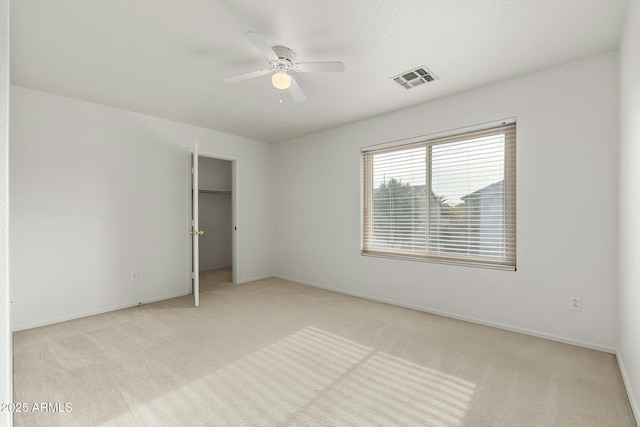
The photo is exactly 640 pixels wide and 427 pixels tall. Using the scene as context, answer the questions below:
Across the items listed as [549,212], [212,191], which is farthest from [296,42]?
[212,191]

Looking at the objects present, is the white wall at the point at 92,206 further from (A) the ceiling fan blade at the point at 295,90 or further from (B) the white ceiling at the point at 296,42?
(A) the ceiling fan blade at the point at 295,90

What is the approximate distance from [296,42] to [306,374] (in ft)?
8.40

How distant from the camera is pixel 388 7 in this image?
1943mm

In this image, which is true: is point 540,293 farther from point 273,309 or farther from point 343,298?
point 273,309

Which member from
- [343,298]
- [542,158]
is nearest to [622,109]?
[542,158]

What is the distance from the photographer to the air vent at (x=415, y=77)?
2.80m

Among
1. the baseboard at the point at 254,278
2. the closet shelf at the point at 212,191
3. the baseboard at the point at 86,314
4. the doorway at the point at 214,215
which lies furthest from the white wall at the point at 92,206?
the doorway at the point at 214,215

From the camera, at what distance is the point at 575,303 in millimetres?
2662

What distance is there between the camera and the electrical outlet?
2.64 meters

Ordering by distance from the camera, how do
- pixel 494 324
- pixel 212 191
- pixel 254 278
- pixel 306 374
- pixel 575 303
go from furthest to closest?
pixel 212 191 → pixel 254 278 → pixel 494 324 → pixel 575 303 → pixel 306 374

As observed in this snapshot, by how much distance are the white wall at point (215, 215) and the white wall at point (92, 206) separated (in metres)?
1.72

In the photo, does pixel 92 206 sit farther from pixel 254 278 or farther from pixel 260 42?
pixel 260 42

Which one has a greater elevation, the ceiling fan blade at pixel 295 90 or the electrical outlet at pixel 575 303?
the ceiling fan blade at pixel 295 90

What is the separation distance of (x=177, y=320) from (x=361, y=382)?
2264 mm
